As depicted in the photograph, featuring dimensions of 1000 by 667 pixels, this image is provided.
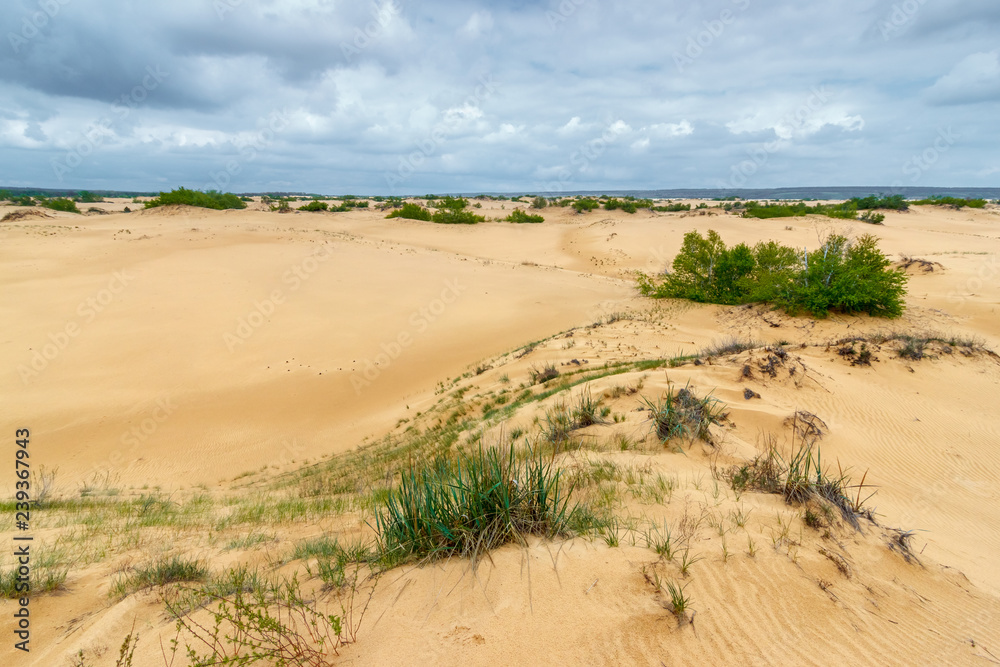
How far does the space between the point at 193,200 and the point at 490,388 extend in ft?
143

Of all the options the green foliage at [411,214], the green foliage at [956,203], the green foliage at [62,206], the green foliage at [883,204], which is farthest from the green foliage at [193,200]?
the green foliage at [956,203]

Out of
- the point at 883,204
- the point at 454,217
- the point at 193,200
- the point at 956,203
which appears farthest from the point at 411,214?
the point at 956,203

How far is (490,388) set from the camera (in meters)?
9.79

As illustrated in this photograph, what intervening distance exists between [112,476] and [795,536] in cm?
1006

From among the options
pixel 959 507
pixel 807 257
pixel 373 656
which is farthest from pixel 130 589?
pixel 807 257

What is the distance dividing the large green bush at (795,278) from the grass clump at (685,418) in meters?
8.89

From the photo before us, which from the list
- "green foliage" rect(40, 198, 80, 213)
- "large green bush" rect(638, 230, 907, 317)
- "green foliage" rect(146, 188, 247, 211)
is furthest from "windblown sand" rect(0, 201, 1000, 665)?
"green foliage" rect(40, 198, 80, 213)

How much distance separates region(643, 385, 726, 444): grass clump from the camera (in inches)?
197

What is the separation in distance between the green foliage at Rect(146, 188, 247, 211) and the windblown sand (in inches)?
533

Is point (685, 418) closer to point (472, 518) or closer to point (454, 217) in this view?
point (472, 518)

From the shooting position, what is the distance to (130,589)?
3.06 metres

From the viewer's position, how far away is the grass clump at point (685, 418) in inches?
197

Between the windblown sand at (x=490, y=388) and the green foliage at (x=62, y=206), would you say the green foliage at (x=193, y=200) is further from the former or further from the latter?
the windblown sand at (x=490, y=388)

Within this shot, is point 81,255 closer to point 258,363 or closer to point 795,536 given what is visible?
point 258,363
